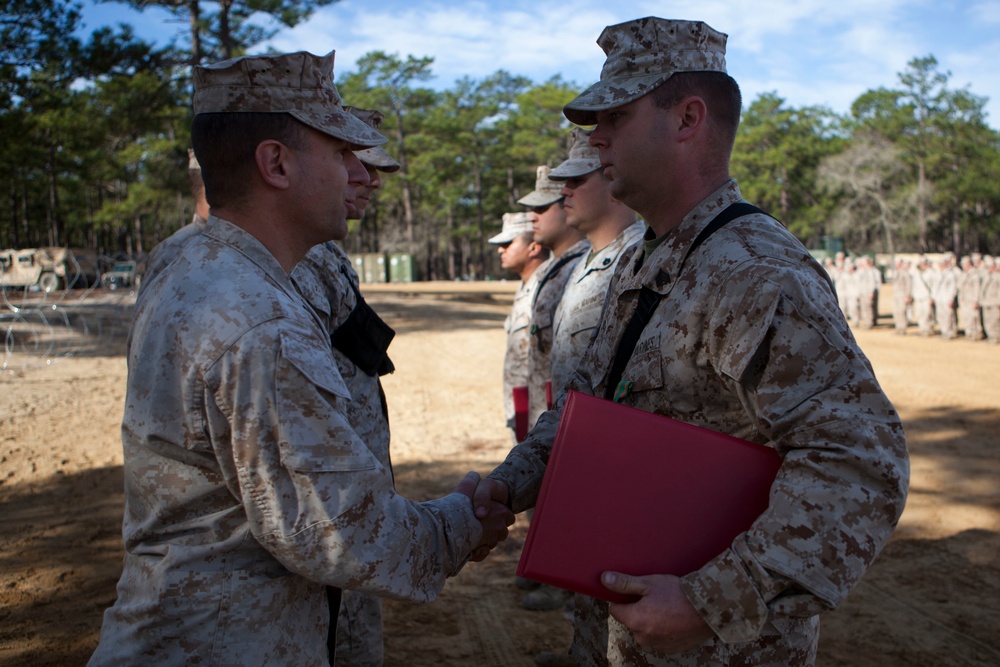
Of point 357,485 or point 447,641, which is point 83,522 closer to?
point 447,641

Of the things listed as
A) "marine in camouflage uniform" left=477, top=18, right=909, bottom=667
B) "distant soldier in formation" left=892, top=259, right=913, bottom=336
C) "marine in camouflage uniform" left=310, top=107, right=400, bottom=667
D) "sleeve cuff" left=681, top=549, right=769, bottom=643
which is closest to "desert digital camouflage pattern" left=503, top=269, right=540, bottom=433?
"marine in camouflage uniform" left=310, top=107, right=400, bottom=667

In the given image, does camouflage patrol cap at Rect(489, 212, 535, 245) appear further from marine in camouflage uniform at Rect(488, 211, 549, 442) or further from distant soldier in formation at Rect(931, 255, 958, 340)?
distant soldier in formation at Rect(931, 255, 958, 340)

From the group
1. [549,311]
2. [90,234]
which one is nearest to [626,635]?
[549,311]

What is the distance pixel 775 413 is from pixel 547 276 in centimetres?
369

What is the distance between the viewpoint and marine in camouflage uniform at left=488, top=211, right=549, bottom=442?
6134mm

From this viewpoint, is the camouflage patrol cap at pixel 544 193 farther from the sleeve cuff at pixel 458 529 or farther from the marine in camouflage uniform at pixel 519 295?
the sleeve cuff at pixel 458 529

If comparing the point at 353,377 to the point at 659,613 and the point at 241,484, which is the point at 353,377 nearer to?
the point at 241,484

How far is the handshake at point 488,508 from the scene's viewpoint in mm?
2250

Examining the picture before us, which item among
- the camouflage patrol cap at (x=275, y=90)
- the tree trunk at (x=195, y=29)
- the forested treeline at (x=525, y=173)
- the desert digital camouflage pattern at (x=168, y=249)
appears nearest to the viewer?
the camouflage patrol cap at (x=275, y=90)

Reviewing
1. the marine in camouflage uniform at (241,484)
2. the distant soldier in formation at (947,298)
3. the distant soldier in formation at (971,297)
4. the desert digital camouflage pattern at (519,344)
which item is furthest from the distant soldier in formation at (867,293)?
the marine in camouflage uniform at (241,484)

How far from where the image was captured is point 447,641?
4.50 meters

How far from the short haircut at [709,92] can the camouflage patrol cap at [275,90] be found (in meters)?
0.82

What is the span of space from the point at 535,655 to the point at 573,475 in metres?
2.88

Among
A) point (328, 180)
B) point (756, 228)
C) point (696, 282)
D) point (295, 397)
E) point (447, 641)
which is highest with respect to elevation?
point (328, 180)
